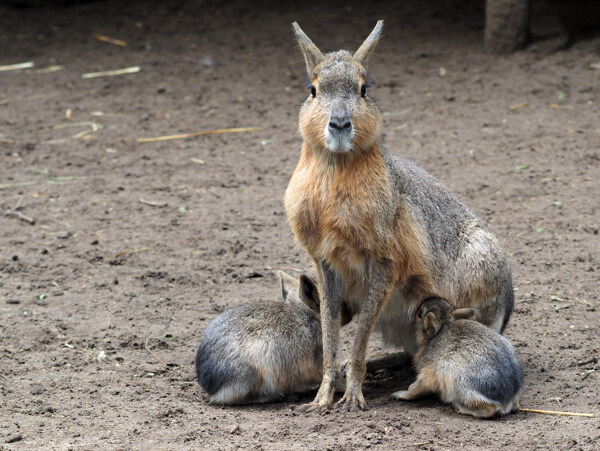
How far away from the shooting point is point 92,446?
12.8 feet

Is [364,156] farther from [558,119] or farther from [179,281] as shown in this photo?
[558,119]

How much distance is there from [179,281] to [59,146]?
10.6 feet

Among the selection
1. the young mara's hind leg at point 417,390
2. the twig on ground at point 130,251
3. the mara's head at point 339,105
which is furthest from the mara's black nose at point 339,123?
the twig on ground at point 130,251

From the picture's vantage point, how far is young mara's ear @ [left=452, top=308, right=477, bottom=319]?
4602 millimetres

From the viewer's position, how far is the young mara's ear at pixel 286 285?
5.01 meters

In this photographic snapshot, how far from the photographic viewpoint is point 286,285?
505 cm

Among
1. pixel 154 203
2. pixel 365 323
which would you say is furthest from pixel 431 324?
pixel 154 203

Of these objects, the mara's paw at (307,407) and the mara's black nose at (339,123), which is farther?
the mara's paw at (307,407)

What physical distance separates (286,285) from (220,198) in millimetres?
2535

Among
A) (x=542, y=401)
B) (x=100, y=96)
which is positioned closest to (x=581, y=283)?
(x=542, y=401)

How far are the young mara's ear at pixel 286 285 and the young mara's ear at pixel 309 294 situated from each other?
0.13 m

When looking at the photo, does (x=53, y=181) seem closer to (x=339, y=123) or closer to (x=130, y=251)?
(x=130, y=251)

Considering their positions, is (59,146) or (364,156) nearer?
(364,156)

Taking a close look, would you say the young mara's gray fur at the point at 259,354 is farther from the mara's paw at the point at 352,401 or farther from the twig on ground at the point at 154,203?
the twig on ground at the point at 154,203
